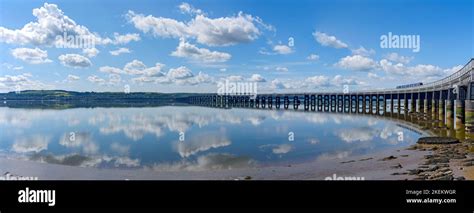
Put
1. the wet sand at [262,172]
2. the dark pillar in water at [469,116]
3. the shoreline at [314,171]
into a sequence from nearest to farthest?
1. the shoreline at [314,171]
2. the wet sand at [262,172]
3. the dark pillar in water at [469,116]

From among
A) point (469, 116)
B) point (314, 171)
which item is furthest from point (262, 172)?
point (469, 116)

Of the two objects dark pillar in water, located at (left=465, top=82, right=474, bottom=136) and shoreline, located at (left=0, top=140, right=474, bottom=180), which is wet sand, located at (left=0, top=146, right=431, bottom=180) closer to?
shoreline, located at (left=0, top=140, right=474, bottom=180)

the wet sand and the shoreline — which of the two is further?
the wet sand

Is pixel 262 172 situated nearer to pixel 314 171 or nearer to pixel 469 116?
pixel 314 171

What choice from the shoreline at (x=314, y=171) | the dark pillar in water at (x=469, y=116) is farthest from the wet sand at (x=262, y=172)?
the dark pillar in water at (x=469, y=116)

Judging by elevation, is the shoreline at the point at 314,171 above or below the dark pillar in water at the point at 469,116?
below

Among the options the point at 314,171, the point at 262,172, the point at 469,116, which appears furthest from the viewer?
the point at 469,116

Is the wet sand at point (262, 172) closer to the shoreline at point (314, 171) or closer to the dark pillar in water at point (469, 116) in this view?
the shoreline at point (314, 171)

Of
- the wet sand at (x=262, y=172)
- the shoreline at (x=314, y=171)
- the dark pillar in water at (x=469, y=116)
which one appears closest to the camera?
the shoreline at (x=314, y=171)

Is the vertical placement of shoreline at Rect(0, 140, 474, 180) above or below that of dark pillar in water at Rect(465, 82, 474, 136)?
below

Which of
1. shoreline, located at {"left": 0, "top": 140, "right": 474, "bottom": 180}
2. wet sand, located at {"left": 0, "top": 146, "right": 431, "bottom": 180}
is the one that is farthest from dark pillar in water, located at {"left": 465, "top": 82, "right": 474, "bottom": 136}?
wet sand, located at {"left": 0, "top": 146, "right": 431, "bottom": 180}
